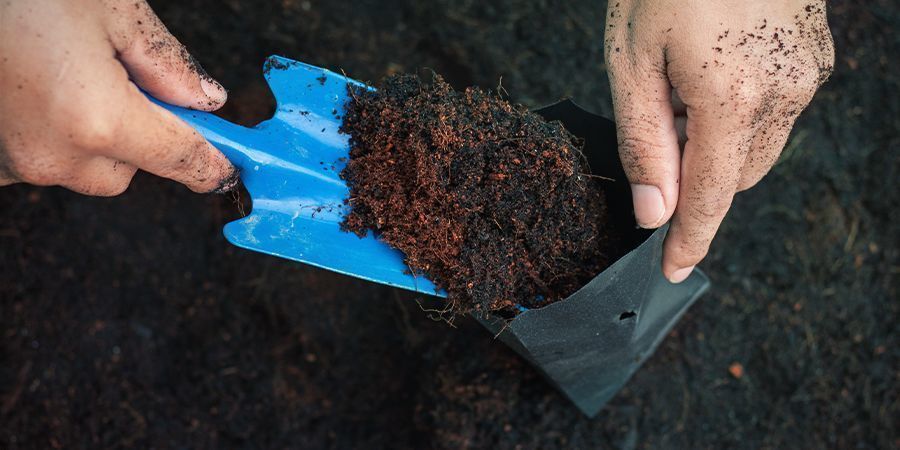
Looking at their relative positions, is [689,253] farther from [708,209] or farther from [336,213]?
[336,213]

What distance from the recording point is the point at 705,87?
3.53ft

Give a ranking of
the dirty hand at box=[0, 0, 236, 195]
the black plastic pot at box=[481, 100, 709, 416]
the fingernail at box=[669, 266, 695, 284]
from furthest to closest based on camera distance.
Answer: the fingernail at box=[669, 266, 695, 284] → the black plastic pot at box=[481, 100, 709, 416] → the dirty hand at box=[0, 0, 236, 195]

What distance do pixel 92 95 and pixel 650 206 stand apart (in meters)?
0.87

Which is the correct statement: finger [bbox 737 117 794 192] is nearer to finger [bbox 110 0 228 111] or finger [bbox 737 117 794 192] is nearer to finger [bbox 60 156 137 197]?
finger [bbox 110 0 228 111]

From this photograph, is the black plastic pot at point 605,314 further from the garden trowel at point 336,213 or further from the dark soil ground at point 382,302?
the dark soil ground at point 382,302

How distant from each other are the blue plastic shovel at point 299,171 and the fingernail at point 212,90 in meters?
0.04

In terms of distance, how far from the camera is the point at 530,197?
1.13m

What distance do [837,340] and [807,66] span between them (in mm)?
938

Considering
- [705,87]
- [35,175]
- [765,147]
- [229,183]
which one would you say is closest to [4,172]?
[35,175]

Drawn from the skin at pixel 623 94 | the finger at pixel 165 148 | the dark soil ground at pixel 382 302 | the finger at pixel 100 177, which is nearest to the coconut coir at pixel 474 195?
the skin at pixel 623 94

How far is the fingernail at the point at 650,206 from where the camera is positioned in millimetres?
1147

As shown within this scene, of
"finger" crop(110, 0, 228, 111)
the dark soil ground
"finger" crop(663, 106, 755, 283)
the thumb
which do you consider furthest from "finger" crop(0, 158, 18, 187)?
"finger" crop(663, 106, 755, 283)

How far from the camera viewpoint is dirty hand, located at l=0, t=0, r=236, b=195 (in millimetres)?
927

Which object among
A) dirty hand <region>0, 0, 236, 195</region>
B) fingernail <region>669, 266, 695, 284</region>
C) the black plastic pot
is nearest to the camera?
dirty hand <region>0, 0, 236, 195</region>
